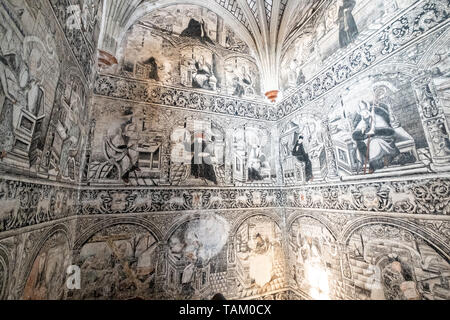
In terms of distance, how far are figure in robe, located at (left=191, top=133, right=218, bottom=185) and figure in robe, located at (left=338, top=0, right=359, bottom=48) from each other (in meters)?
3.11

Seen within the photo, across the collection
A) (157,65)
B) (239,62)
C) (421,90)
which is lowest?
(421,90)

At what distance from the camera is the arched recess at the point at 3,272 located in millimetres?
1234

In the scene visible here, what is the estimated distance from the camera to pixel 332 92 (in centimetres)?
323

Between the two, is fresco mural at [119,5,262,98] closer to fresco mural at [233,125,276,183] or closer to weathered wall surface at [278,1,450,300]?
fresco mural at [233,125,276,183]

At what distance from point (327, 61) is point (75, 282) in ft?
18.5

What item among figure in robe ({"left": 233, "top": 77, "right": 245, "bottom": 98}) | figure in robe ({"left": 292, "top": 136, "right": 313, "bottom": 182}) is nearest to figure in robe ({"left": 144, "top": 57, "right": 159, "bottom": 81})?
figure in robe ({"left": 233, "top": 77, "right": 245, "bottom": 98})

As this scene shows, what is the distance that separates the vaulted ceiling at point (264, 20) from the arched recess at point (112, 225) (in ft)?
13.0

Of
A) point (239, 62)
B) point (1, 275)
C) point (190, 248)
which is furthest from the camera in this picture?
point (239, 62)

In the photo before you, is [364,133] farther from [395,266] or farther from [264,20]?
[264,20]

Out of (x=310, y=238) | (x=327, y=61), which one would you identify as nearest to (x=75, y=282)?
(x=310, y=238)

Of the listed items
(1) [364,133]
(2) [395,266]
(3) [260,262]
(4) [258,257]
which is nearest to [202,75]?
(1) [364,133]

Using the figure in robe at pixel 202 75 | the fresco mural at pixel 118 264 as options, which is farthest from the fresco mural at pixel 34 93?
the figure in robe at pixel 202 75

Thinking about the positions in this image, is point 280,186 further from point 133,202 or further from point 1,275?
point 1,275

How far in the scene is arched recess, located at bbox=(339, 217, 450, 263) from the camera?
1.92m
